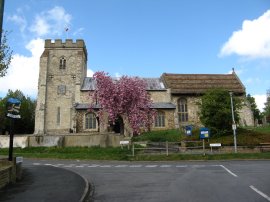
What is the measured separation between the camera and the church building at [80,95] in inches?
2026

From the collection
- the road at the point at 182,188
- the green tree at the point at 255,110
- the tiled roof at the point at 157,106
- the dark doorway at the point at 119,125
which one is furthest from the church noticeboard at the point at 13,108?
the green tree at the point at 255,110

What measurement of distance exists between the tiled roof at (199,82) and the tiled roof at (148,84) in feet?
3.57

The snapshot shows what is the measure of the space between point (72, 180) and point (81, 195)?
3676 mm

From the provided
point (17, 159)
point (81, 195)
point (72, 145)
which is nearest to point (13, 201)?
point (81, 195)

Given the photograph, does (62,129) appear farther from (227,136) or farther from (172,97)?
(227,136)

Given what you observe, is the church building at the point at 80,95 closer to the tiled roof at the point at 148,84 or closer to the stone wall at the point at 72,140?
the tiled roof at the point at 148,84

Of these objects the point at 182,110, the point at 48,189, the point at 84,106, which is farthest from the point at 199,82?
the point at 48,189

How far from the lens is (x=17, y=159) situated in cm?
1555

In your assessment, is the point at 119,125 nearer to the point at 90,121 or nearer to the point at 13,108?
the point at 90,121

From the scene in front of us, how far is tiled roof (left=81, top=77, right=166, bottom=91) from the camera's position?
55344 millimetres

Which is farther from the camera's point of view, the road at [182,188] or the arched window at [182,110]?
the arched window at [182,110]

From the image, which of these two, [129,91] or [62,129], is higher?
[129,91]

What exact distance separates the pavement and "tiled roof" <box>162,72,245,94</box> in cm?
4116

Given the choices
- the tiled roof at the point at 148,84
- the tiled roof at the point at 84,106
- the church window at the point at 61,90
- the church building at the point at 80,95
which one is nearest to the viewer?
the tiled roof at the point at 84,106
